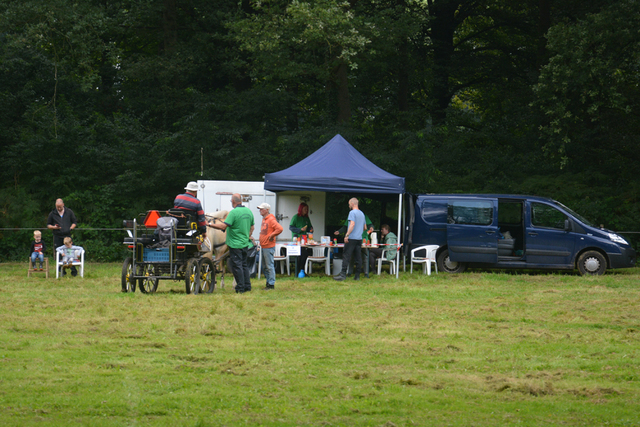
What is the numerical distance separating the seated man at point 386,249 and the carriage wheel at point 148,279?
540 centimetres

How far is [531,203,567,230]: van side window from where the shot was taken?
16.5 meters

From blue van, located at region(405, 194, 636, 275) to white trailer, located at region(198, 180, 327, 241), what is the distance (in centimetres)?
212

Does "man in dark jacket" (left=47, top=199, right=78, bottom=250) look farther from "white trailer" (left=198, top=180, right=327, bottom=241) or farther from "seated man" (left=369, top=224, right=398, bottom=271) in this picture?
"seated man" (left=369, top=224, right=398, bottom=271)

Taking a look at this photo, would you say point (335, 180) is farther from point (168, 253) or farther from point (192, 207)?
point (168, 253)

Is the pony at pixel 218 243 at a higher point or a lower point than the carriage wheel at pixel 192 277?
higher

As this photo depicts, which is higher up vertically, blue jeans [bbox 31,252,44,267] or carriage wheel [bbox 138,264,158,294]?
blue jeans [bbox 31,252,44,267]

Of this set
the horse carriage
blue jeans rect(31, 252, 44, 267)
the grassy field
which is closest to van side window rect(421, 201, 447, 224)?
the grassy field

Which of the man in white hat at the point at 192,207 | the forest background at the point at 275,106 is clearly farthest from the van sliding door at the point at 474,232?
the man in white hat at the point at 192,207

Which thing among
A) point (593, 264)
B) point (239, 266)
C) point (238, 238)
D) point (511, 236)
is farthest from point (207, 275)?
point (593, 264)

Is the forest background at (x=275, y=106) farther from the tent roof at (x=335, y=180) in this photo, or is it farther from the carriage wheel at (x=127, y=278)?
the carriage wheel at (x=127, y=278)

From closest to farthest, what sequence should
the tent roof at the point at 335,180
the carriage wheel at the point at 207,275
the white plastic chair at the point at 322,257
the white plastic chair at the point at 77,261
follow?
the carriage wheel at the point at 207,275 → the white plastic chair at the point at 77,261 → the tent roof at the point at 335,180 → the white plastic chair at the point at 322,257

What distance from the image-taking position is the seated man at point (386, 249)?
16.4m

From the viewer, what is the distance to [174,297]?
1163cm

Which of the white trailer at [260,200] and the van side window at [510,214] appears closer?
the white trailer at [260,200]
